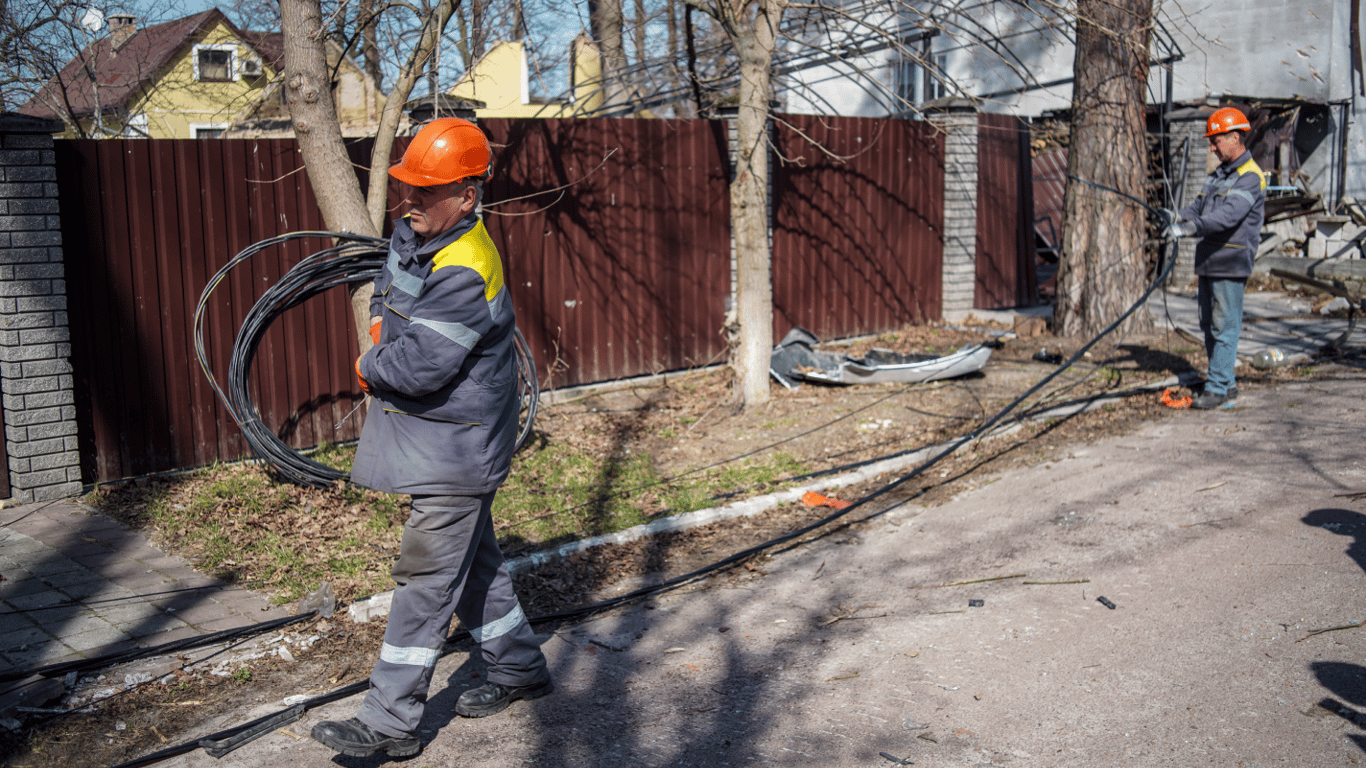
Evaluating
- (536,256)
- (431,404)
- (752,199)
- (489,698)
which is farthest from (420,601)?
(536,256)

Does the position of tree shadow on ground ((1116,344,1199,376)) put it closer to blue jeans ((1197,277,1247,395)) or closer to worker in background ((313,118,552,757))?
blue jeans ((1197,277,1247,395))

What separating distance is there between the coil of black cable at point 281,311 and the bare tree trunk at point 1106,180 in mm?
6567

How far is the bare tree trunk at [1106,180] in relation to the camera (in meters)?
9.83

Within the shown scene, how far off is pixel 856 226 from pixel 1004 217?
Result: 2.91 m

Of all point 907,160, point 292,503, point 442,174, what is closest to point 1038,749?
point 442,174

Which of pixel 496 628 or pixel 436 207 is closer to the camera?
pixel 436 207

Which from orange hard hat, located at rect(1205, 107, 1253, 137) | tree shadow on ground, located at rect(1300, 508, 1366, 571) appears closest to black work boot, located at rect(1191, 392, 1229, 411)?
orange hard hat, located at rect(1205, 107, 1253, 137)

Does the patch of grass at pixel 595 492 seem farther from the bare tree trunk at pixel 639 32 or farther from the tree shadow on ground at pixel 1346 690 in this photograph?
the bare tree trunk at pixel 639 32

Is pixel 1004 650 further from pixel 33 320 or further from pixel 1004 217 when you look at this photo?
pixel 1004 217

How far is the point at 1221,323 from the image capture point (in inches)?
285

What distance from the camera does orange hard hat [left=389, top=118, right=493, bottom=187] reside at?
3.16m

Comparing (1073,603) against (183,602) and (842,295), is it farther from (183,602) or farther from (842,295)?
(842,295)

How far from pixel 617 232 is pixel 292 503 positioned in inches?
158

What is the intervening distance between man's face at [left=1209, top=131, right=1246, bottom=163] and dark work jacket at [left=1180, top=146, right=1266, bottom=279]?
0.05 m
